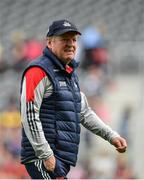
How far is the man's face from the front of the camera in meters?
5.10

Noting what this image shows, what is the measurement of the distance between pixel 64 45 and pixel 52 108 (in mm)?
457

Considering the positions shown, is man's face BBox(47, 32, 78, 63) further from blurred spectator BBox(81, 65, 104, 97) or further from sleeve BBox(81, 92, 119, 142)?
blurred spectator BBox(81, 65, 104, 97)

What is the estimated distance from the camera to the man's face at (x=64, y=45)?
510cm

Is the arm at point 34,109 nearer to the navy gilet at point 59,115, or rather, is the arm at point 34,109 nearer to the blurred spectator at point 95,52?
the navy gilet at point 59,115

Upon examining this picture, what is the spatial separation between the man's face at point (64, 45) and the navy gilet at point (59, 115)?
0.15 feet

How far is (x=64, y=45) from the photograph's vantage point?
5.11 meters

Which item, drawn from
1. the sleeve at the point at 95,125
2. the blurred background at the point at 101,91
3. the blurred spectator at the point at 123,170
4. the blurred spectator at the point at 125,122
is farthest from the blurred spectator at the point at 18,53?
the sleeve at the point at 95,125

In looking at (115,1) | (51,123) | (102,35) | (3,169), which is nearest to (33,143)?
(51,123)

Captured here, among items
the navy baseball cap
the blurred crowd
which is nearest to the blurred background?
the blurred crowd

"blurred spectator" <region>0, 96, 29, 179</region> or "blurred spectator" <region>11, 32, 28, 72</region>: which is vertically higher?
"blurred spectator" <region>11, 32, 28, 72</region>

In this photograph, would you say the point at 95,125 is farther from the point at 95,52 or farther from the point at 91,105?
the point at 95,52

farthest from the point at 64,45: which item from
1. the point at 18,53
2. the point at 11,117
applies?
the point at 18,53

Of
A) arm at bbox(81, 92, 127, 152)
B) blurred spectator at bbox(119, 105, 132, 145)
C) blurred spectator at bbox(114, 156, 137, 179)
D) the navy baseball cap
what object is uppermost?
the navy baseball cap

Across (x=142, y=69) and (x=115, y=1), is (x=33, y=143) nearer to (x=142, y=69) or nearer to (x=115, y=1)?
(x=142, y=69)
